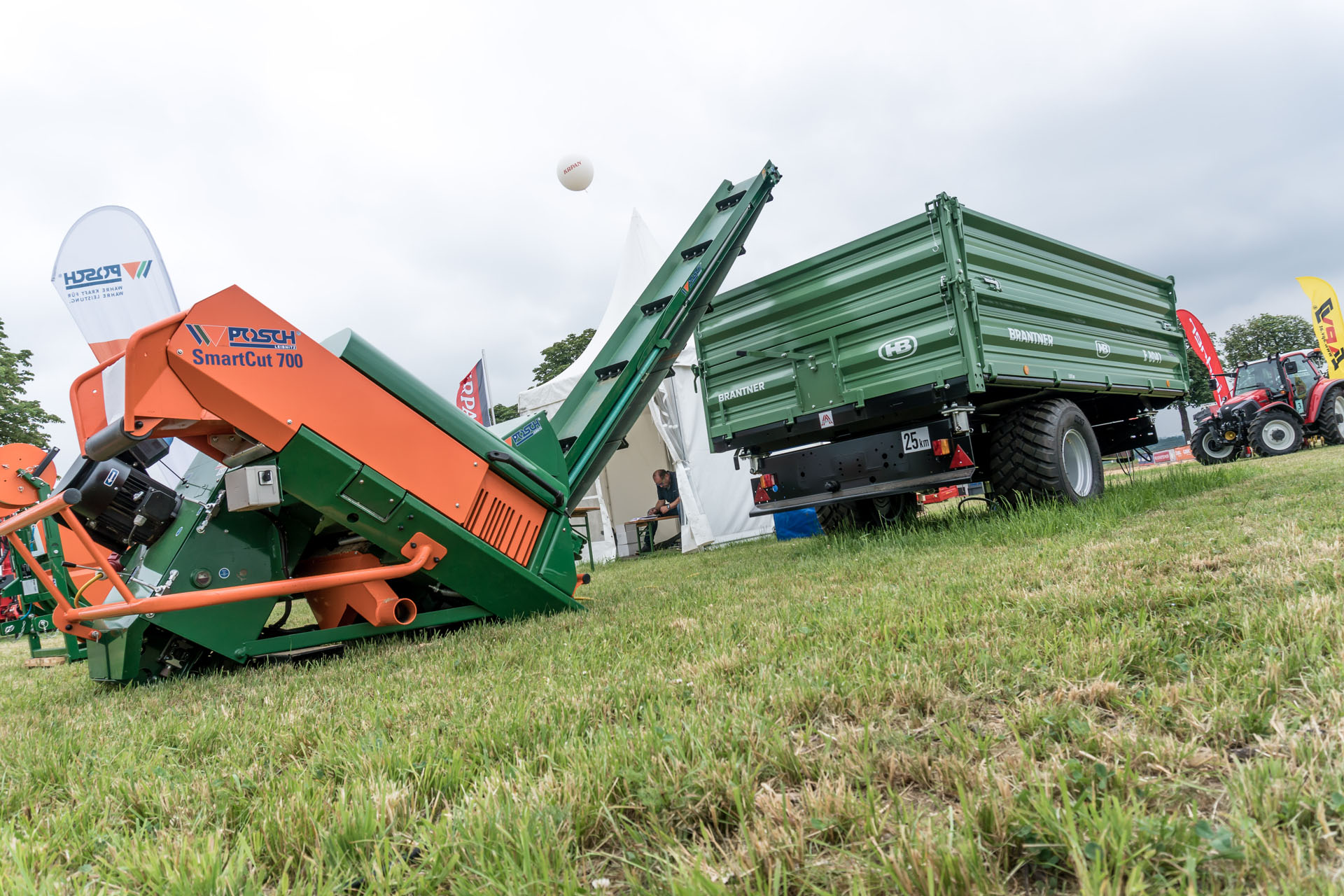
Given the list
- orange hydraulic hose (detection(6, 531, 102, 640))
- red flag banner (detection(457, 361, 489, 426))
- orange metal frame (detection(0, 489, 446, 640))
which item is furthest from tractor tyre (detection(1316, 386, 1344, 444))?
orange hydraulic hose (detection(6, 531, 102, 640))

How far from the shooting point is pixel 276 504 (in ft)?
10.8

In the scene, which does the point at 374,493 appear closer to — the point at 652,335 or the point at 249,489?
the point at 249,489

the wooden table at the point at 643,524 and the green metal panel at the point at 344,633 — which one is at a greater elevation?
the wooden table at the point at 643,524

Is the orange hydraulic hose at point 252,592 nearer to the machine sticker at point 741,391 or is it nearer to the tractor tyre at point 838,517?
→ the machine sticker at point 741,391

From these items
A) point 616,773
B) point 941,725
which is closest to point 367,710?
point 616,773

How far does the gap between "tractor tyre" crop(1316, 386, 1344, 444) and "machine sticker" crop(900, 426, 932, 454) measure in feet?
43.1

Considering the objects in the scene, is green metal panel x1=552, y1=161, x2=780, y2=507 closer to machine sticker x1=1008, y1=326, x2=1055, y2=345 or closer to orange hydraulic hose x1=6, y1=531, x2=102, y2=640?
machine sticker x1=1008, y1=326, x2=1055, y2=345

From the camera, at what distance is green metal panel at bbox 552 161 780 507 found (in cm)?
516

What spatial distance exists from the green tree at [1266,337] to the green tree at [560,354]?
37.7 metres

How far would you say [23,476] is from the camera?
4141 mm

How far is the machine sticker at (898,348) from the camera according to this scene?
18.3 ft

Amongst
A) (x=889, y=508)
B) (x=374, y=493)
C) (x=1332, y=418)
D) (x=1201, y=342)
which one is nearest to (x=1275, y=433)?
(x=1332, y=418)

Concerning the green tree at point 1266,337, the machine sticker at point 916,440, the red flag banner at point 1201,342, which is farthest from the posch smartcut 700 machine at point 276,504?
the green tree at point 1266,337

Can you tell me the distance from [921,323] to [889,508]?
2.60 m
